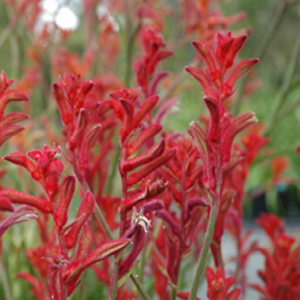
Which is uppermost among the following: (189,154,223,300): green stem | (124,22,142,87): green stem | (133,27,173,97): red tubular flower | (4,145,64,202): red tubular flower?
(124,22,142,87): green stem

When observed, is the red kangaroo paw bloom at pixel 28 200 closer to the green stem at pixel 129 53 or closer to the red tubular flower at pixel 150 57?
the red tubular flower at pixel 150 57

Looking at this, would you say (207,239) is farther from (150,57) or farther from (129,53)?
(129,53)

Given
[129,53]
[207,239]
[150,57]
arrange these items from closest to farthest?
[207,239] < [150,57] < [129,53]

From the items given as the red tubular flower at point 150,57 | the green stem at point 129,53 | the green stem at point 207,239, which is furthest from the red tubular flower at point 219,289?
the green stem at point 129,53

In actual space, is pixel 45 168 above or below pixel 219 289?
above

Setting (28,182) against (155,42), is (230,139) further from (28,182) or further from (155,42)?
(28,182)

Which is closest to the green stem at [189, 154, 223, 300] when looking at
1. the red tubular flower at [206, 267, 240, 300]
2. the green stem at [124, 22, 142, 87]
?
the red tubular flower at [206, 267, 240, 300]

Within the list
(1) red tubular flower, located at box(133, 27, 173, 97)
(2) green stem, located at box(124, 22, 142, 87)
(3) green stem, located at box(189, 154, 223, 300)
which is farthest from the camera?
(2) green stem, located at box(124, 22, 142, 87)

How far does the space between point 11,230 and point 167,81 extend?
2.20ft

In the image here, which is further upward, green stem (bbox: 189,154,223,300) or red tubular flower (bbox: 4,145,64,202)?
red tubular flower (bbox: 4,145,64,202)

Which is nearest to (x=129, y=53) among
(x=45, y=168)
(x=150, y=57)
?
(x=150, y=57)

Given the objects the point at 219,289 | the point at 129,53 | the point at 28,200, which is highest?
the point at 129,53

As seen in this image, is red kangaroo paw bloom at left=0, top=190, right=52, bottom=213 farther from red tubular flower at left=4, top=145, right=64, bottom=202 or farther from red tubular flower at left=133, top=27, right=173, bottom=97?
red tubular flower at left=133, top=27, right=173, bottom=97

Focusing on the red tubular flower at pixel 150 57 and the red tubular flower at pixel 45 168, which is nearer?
the red tubular flower at pixel 45 168
